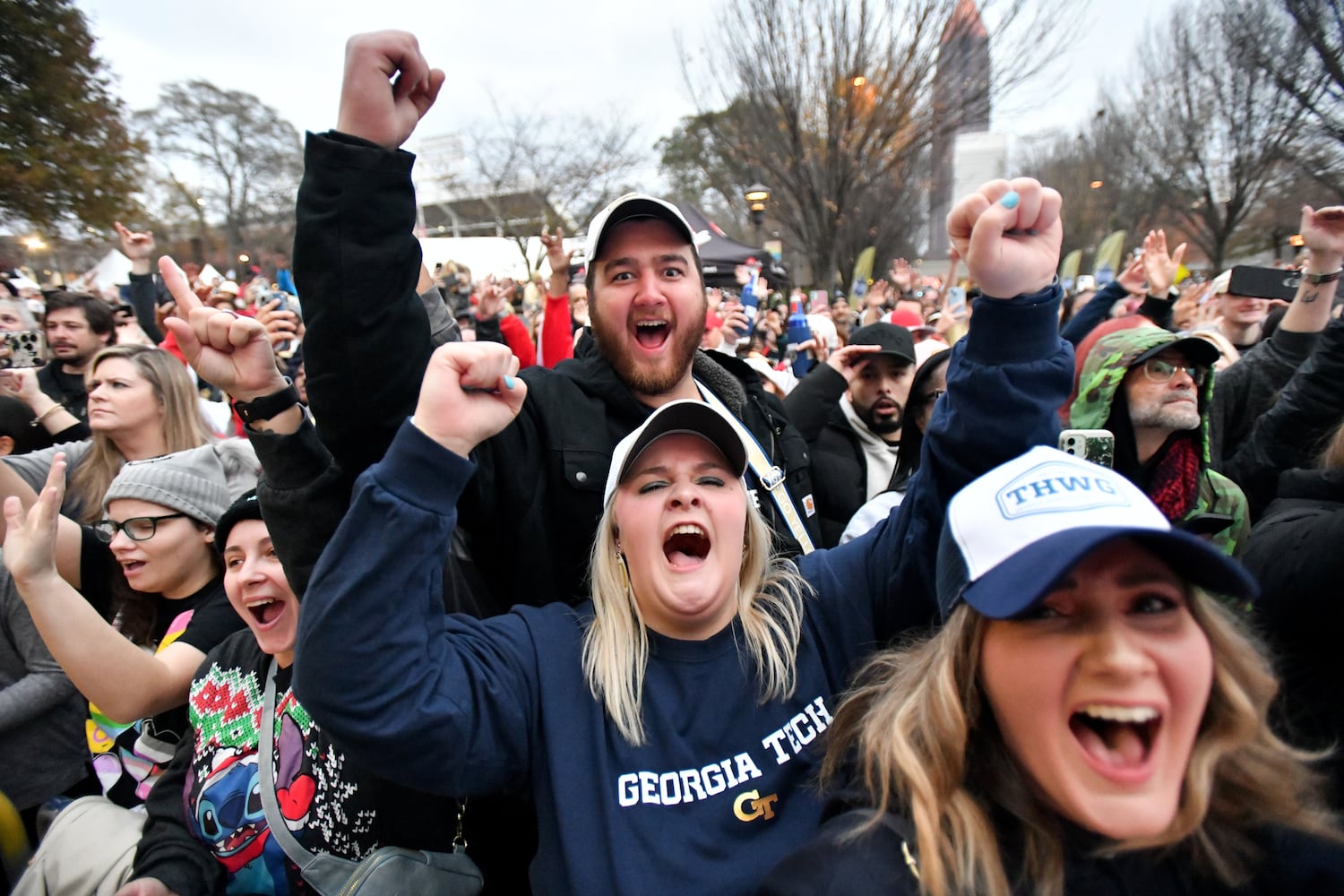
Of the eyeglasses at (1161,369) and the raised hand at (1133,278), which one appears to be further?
the raised hand at (1133,278)

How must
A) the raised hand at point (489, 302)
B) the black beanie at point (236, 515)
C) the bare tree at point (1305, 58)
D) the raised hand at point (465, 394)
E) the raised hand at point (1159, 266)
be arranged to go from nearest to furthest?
the raised hand at point (465, 394)
the black beanie at point (236, 515)
the raised hand at point (1159, 266)
the raised hand at point (489, 302)
the bare tree at point (1305, 58)

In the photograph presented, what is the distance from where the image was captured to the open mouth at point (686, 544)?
67.9 inches

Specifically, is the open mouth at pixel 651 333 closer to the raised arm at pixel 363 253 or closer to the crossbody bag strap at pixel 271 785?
the raised arm at pixel 363 253

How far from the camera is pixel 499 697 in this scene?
4.69ft

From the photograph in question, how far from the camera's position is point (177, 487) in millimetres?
2586

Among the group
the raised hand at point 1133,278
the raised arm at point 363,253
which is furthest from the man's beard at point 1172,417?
the raised hand at point 1133,278

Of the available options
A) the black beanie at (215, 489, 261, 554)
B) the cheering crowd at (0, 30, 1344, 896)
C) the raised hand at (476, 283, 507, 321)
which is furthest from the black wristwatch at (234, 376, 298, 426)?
the raised hand at (476, 283, 507, 321)

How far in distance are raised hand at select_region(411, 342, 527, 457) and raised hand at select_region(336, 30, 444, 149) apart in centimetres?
49

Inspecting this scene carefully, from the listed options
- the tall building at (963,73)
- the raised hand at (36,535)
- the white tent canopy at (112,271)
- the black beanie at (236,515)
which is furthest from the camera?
the tall building at (963,73)

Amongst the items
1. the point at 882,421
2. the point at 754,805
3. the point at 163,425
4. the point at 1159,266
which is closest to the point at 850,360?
the point at 882,421

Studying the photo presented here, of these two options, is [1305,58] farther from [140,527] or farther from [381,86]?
[140,527]

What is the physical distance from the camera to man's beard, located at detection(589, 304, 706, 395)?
7.30 ft

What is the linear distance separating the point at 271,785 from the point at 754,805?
1.27m

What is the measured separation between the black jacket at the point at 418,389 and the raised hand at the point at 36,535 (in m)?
1.16
